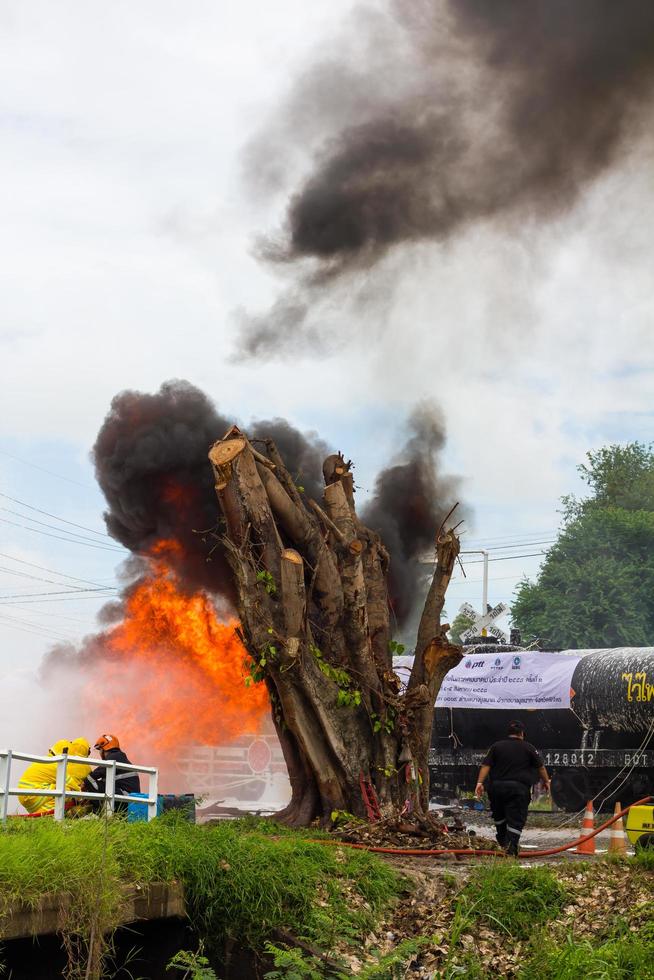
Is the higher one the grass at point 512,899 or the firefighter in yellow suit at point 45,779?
the firefighter in yellow suit at point 45,779

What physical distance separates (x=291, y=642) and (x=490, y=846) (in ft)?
11.9

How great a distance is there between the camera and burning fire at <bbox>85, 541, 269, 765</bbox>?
19281 mm

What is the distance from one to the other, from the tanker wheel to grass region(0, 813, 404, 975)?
1285cm

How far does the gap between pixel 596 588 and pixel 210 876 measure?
42523 mm

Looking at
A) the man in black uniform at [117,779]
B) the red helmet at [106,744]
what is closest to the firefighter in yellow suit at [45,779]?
the man in black uniform at [117,779]

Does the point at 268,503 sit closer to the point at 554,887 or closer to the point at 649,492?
the point at 554,887

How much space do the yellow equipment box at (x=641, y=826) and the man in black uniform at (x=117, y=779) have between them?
606 cm

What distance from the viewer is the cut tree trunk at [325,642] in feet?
45.5

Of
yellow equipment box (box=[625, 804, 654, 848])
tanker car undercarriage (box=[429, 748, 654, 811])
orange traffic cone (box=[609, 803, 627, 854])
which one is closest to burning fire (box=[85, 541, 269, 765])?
orange traffic cone (box=[609, 803, 627, 854])

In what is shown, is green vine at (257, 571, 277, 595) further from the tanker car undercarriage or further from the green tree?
the green tree

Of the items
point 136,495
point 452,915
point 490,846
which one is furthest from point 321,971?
A: point 136,495

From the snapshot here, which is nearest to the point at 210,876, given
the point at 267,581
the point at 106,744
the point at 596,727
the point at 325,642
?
the point at 106,744

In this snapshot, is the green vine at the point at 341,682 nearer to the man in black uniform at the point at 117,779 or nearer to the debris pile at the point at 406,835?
the debris pile at the point at 406,835

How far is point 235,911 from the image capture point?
9711 mm
